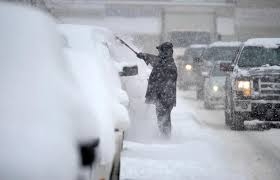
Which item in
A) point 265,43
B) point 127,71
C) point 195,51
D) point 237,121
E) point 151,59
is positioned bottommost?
point 237,121

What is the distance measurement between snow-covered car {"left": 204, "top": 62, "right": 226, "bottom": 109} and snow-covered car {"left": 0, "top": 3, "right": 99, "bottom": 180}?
12.5 metres

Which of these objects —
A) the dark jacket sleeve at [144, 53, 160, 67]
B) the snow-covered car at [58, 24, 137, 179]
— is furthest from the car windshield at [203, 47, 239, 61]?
the snow-covered car at [58, 24, 137, 179]

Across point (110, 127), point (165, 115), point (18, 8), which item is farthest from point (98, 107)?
point (165, 115)

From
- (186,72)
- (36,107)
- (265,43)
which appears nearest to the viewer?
(36,107)

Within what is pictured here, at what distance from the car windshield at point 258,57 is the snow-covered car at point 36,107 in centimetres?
860

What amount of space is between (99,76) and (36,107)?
2107 millimetres

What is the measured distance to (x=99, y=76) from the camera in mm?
5844

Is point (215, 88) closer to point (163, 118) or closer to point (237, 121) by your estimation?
point (237, 121)

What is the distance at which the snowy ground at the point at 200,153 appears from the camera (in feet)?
25.8

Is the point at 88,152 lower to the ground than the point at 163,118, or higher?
higher

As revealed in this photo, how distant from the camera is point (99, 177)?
4.62 meters

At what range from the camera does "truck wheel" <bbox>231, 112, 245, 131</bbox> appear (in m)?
12.5

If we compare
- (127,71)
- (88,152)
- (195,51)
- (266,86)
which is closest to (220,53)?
(195,51)

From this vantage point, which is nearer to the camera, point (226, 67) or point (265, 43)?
point (226, 67)
